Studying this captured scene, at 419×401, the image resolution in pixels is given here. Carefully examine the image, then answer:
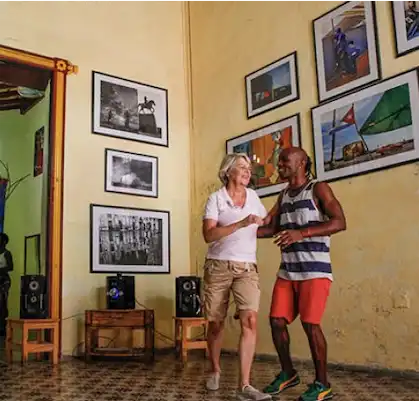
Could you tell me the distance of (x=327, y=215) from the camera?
279cm

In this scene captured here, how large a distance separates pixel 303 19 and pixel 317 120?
0.97 meters

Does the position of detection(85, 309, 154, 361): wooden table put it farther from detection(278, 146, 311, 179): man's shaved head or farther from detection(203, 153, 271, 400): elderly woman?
detection(278, 146, 311, 179): man's shaved head

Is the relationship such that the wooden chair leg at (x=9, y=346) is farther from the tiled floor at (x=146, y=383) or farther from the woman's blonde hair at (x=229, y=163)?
the woman's blonde hair at (x=229, y=163)

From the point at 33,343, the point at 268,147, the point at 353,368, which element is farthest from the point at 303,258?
the point at 33,343

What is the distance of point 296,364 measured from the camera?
4383 mm

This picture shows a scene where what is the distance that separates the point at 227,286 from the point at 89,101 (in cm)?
314


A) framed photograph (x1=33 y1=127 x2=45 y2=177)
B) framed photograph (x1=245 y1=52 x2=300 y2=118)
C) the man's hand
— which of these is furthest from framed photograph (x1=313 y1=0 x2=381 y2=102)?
framed photograph (x1=33 y1=127 x2=45 y2=177)

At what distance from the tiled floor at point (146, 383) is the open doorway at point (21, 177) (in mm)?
1417

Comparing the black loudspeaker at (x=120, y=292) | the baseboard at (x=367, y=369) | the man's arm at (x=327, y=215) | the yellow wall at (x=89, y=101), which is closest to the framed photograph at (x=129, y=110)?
the yellow wall at (x=89, y=101)

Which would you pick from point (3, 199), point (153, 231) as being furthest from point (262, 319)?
point (3, 199)

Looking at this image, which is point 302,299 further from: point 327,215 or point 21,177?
point 21,177

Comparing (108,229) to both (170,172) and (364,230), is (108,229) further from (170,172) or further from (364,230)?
(364,230)

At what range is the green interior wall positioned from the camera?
641 cm

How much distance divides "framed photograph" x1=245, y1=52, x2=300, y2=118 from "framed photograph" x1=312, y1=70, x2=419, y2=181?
41 cm
